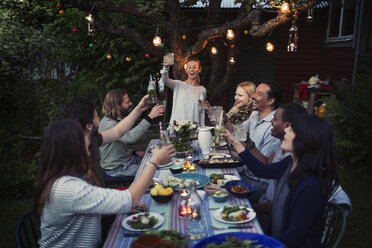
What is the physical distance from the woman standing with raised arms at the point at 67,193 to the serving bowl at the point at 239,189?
0.82 metres

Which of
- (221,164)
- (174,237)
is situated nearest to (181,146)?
(221,164)

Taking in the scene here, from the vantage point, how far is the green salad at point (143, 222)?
199 cm

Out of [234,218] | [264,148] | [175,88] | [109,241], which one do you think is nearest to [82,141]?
[109,241]

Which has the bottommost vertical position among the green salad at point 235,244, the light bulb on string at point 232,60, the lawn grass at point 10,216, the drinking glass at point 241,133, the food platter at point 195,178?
the lawn grass at point 10,216

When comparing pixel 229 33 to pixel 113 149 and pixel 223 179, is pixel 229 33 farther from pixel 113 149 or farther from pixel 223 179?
pixel 223 179

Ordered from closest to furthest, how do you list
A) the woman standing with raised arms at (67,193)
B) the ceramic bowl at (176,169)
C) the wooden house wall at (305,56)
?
1. the woman standing with raised arms at (67,193)
2. the ceramic bowl at (176,169)
3. the wooden house wall at (305,56)

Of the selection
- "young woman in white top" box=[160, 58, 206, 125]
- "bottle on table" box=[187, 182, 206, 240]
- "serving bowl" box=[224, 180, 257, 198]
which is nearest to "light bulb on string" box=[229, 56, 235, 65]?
"young woman in white top" box=[160, 58, 206, 125]

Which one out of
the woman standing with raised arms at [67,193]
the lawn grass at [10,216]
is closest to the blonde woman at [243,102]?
the woman standing with raised arms at [67,193]

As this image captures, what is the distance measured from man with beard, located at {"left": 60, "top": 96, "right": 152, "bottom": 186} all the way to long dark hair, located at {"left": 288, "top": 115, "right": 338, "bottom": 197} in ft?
4.66

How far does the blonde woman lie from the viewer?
463 cm

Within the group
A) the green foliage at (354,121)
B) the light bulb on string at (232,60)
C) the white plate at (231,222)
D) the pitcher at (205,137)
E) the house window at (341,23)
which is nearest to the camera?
the white plate at (231,222)

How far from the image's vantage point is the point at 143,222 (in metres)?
2.00

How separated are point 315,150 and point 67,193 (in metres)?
1.45

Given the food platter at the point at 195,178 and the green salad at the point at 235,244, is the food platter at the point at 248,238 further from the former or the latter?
the food platter at the point at 195,178
